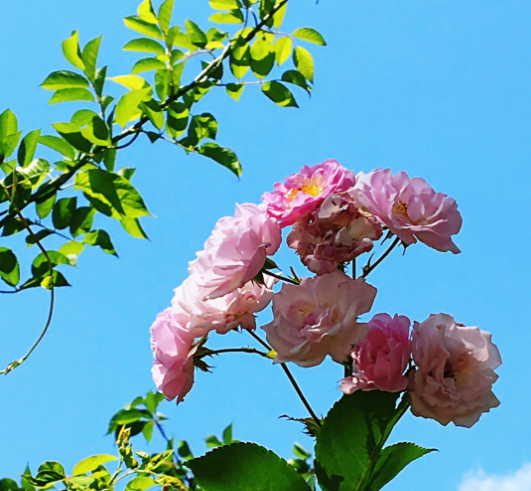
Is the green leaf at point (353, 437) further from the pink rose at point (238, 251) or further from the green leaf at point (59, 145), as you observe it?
the green leaf at point (59, 145)

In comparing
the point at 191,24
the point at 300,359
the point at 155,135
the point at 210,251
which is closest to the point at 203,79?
the point at 191,24

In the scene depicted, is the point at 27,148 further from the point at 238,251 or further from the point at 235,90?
the point at 238,251

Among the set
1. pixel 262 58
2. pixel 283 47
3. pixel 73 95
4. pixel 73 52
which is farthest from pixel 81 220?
pixel 283 47

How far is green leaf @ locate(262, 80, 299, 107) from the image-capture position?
151cm

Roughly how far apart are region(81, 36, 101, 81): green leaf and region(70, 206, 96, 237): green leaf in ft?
0.99

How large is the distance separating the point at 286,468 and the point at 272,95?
42.4 inches

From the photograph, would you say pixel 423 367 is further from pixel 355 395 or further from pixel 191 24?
pixel 191 24

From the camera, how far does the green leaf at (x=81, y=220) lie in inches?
54.4

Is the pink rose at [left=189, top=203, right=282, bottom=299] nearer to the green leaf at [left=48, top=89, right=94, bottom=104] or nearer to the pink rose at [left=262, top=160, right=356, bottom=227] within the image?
the pink rose at [left=262, top=160, right=356, bottom=227]

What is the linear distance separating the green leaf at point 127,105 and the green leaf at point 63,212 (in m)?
0.25

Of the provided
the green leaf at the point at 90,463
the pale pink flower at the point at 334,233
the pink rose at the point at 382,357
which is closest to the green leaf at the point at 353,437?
the pink rose at the point at 382,357

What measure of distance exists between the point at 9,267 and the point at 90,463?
469 millimetres

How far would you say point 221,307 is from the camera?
71 cm

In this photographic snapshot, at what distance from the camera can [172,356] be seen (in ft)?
2.39
